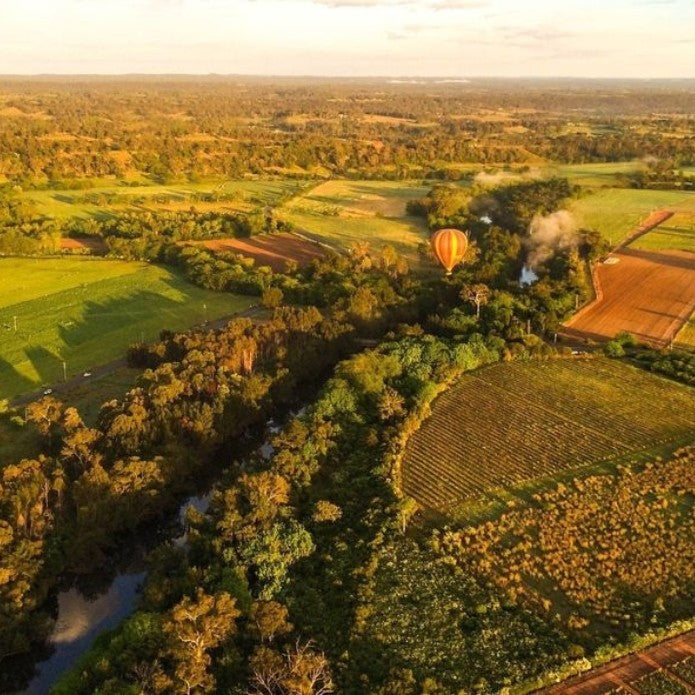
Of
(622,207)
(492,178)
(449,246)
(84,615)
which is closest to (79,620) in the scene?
(84,615)

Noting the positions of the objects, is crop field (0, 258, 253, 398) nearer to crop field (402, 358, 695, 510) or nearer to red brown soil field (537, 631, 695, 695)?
crop field (402, 358, 695, 510)

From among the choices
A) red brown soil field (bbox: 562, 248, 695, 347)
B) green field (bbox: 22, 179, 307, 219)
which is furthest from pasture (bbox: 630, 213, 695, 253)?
green field (bbox: 22, 179, 307, 219)

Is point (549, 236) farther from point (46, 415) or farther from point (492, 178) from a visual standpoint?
point (46, 415)

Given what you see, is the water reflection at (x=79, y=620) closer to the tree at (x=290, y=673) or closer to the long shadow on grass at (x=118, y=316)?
the tree at (x=290, y=673)

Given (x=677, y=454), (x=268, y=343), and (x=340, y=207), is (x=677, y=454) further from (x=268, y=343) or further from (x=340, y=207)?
(x=340, y=207)

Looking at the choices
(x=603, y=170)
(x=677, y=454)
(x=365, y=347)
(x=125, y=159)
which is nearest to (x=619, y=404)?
(x=677, y=454)

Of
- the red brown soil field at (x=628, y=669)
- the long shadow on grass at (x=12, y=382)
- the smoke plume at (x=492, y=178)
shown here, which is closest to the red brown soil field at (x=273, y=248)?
the long shadow on grass at (x=12, y=382)
